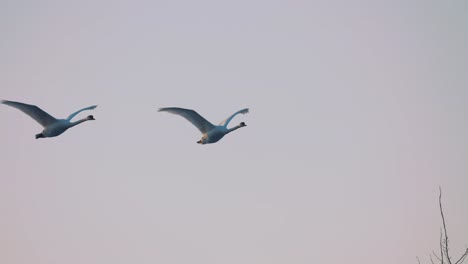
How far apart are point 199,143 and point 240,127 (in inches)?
92.8

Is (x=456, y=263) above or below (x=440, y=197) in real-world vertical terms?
below

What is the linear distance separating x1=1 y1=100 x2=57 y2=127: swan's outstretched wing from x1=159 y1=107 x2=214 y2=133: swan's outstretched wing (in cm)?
549

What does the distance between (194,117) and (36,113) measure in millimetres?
6986

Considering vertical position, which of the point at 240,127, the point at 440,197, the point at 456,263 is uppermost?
the point at 240,127

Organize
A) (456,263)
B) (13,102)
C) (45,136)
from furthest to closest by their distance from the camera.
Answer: (45,136) < (13,102) < (456,263)

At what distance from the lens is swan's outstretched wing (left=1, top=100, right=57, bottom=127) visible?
116 feet

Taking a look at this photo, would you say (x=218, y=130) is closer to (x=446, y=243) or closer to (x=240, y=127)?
(x=240, y=127)

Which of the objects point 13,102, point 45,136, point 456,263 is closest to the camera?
point 456,263

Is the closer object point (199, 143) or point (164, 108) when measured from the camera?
point (164, 108)

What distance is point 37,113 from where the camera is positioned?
36.3 m

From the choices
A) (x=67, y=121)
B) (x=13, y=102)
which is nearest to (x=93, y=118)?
(x=67, y=121)

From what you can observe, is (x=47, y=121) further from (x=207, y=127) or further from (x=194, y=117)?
(x=207, y=127)

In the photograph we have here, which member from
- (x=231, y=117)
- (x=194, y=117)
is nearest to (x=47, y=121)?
(x=194, y=117)

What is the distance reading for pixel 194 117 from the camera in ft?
122
